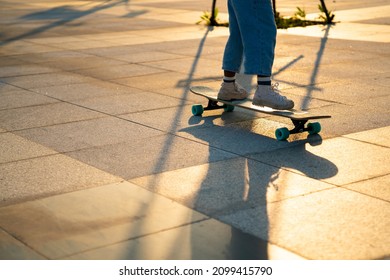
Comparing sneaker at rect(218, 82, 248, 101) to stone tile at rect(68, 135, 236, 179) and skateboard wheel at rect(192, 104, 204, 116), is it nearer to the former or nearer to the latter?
skateboard wheel at rect(192, 104, 204, 116)

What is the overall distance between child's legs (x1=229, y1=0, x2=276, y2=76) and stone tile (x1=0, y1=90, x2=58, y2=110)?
261cm

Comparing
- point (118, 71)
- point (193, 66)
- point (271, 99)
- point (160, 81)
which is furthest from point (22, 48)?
point (271, 99)

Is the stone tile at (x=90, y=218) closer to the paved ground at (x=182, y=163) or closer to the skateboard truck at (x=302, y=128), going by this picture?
the paved ground at (x=182, y=163)

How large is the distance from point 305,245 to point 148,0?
64.7ft

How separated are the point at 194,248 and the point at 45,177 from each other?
5.95ft

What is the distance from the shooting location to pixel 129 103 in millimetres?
8438

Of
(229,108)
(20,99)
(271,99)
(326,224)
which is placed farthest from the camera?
(20,99)

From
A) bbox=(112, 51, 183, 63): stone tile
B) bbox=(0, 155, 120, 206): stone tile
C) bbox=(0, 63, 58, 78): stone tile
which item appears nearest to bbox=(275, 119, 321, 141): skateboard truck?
bbox=(0, 155, 120, 206): stone tile

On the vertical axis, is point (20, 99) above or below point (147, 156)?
below

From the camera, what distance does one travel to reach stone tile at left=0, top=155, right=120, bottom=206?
5.57m

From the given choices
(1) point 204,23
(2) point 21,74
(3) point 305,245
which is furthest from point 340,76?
(1) point 204,23

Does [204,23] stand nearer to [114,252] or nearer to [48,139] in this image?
[48,139]

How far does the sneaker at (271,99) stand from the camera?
7039mm

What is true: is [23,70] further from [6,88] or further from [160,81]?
[160,81]
